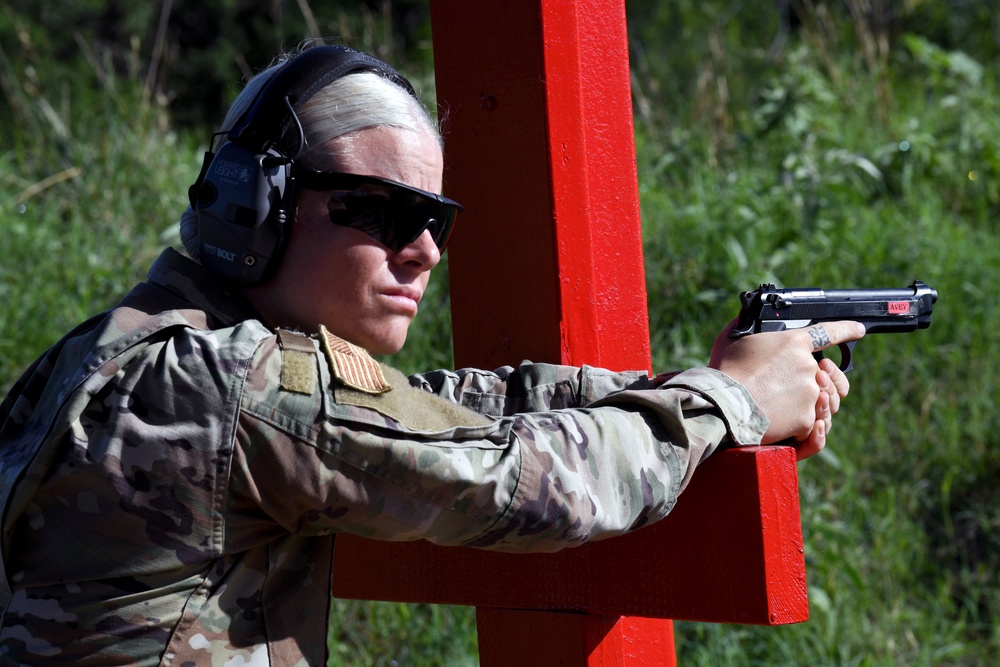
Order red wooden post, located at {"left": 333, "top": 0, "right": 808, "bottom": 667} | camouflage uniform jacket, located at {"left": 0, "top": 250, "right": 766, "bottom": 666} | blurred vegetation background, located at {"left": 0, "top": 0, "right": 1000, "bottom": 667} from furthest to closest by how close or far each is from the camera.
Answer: blurred vegetation background, located at {"left": 0, "top": 0, "right": 1000, "bottom": 667}
red wooden post, located at {"left": 333, "top": 0, "right": 808, "bottom": 667}
camouflage uniform jacket, located at {"left": 0, "top": 250, "right": 766, "bottom": 666}

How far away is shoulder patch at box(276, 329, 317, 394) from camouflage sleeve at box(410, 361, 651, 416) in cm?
42

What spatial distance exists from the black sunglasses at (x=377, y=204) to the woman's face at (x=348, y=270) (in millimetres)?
12

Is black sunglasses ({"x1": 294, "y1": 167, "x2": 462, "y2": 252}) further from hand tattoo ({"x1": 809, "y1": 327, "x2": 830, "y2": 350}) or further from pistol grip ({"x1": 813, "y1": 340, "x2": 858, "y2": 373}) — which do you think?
pistol grip ({"x1": 813, "y1": 340, "x2": 858, "y2": 373})

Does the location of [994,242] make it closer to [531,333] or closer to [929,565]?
[929,565]

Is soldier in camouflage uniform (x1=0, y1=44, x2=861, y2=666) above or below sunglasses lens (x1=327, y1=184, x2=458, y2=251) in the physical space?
below

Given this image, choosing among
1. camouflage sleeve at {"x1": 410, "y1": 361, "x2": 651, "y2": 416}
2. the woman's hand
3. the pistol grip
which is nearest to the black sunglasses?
camouflage sleeve at {"x1": 410, "y1": 361, "x2": 651, "y2": 416}

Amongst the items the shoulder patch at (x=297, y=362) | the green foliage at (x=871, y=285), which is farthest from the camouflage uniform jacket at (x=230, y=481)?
the green foliage at (x=871, y=285)

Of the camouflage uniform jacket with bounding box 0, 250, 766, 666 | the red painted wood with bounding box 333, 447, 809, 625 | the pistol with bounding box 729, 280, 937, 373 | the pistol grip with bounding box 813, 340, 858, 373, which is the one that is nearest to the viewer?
the camouflage uniform jacket with bounding box 0, 250, 766, 666

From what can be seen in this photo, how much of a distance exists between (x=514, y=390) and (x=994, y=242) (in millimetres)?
3602

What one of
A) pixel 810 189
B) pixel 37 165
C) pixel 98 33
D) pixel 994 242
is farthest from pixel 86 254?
pixel 98 33

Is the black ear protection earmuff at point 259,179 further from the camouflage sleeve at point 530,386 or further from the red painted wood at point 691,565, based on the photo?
the red painted wood at point 691,565

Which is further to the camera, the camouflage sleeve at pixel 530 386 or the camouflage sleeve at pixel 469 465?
the camouflage sleeve at pixel 530 386

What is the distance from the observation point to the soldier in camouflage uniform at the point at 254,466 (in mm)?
1377

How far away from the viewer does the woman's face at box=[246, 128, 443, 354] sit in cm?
162
